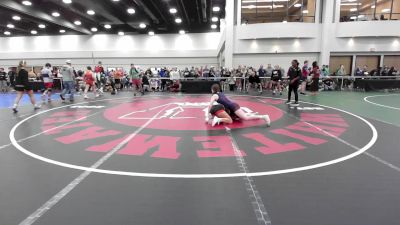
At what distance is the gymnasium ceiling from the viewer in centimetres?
1905

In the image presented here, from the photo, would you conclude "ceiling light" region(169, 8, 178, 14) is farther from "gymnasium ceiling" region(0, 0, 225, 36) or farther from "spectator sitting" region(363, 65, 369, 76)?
"spectator sitting" region(363, 65, 369, 76)

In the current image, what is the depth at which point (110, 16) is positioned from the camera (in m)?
24.2

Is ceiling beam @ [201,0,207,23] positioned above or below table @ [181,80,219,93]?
above

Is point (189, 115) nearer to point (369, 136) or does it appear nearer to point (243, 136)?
point (243, 136)

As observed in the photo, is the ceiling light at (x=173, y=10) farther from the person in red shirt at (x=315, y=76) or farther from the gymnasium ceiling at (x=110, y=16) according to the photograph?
the person in red shirt at (x=315, y=76)

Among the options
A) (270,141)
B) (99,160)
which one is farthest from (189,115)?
(99,160)

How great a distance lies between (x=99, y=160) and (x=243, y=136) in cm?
304

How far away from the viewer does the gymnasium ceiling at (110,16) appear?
19047 mm

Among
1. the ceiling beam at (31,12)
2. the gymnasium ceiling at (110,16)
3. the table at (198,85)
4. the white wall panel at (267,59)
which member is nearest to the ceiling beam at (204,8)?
the gymnasium ceiling at (110,16)

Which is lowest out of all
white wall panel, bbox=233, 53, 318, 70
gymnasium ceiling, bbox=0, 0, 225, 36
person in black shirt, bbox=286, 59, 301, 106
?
person in black shirt, bbox=286, 59, 301, 106

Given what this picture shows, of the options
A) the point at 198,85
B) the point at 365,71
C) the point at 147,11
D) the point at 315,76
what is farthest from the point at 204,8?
the point at 365,71

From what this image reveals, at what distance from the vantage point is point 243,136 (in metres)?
6.18

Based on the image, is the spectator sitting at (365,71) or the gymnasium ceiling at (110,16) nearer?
the gymnasium ceiling at (110,16)

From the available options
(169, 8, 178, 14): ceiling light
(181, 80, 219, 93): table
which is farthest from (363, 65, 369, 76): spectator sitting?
(169, 8, 178, 14): ceiling light
